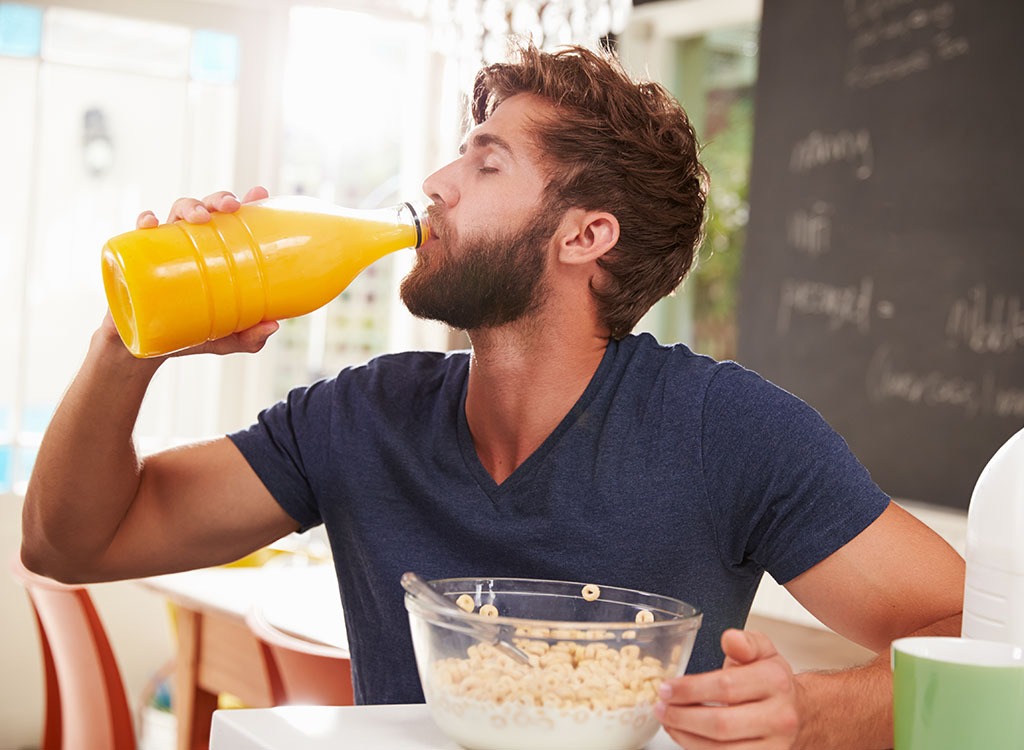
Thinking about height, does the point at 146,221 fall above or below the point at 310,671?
above

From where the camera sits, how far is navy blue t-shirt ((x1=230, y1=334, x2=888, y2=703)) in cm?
116

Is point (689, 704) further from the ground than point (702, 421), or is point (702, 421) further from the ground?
point (702, 421)

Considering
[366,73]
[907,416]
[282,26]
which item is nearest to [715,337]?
[907,416]

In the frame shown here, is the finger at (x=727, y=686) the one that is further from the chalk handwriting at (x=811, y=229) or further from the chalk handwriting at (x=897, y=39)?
the chalk handwriting at (x=811, y=229)

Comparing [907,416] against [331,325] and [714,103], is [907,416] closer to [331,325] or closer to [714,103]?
[714,103]

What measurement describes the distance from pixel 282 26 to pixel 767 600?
2.14 meters

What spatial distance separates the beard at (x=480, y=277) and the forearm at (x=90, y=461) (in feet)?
0.93

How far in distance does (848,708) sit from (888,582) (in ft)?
0.74

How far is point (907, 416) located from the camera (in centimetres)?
297

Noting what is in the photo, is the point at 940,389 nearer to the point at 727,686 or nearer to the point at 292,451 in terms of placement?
the point at 292,451

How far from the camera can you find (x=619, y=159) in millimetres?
1391

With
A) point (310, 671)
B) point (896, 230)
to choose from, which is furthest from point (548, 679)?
point (896, 230)

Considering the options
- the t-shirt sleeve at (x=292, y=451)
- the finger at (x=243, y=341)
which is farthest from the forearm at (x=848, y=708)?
the t-shirt sleeve at (x=292, y=451)

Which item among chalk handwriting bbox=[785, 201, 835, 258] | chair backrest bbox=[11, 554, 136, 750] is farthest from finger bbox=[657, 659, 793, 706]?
chalk handwriting bbox=[785, 201, 835, 258]
